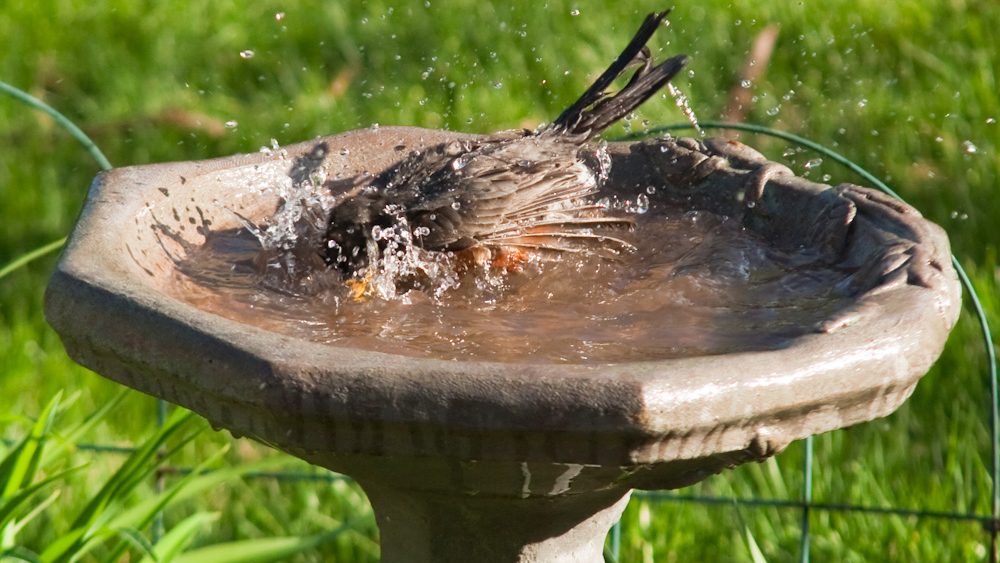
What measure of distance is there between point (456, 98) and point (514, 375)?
4.22 m

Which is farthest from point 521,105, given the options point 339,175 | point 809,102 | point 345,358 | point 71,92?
point 345,358

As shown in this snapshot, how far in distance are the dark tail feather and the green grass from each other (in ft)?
5.02

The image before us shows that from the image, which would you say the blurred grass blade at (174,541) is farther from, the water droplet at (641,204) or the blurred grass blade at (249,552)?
the water droplet at (641,204)

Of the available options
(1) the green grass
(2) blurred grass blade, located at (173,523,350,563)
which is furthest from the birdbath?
(1) the green grass

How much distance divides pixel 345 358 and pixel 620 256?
993 mm

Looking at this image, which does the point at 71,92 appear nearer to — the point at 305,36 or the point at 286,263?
the point at 305,36

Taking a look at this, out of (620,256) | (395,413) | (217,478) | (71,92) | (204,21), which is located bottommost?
(217,478)

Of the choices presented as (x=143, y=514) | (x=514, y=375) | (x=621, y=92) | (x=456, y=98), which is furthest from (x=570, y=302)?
(x=456, y=98)

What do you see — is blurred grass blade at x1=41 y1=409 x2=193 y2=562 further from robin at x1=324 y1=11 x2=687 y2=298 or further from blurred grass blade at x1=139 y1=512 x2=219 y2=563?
robin at x1=324 y1=11 x2=687 y2=298

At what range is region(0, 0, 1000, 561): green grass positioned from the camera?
4.08 meters

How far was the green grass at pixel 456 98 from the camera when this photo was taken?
13.4 ft

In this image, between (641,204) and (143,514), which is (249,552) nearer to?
(143,514)

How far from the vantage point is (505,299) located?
2367mm

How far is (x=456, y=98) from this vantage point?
575 cm
